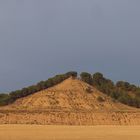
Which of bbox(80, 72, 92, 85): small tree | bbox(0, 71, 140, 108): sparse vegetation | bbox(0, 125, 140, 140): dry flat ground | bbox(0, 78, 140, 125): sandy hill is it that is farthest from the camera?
bbox(80, 72, 92, 85): small tree

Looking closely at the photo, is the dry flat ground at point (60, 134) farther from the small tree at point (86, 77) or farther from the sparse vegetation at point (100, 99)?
the small tree at point (86, 77)

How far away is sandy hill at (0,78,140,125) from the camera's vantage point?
6581 cm

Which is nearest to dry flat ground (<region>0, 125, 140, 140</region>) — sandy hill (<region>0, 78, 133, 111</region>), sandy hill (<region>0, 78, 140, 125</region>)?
sandy hill (<region>0, 78, 140, 125</region>)

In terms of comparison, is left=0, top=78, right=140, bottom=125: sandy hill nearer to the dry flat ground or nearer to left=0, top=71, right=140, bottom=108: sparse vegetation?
left=0, top=71, right=140, bottom=108: sparse vegetation

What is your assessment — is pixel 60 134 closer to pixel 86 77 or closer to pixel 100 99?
pixel 100 99

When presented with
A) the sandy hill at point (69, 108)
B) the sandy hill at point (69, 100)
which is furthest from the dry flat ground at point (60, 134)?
the sandy hill at point (69, 100)

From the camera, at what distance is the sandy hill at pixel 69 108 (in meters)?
65.8

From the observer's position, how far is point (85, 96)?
81.0 meters

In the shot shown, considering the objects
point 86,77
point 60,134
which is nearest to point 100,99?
point 86,77

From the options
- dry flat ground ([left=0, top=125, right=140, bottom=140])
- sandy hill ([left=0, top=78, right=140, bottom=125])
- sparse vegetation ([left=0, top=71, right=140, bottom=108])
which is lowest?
dry flat ground ([left=0, top=125, right=140, bottom=140])

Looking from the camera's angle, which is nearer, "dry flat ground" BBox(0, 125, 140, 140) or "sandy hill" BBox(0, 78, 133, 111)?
"dry flat ground" BBox(0, 125, 140, 140)

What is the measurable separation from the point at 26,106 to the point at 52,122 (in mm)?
13137

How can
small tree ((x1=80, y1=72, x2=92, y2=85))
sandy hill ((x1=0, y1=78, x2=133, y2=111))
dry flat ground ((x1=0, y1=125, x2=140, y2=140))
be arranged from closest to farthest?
dry flat ground ((x1=0, y1=125, x2=140, y2=140))
sandy hill ((x1=0, y1=78, x2=133, y2=111))
small tree ((x1=80, y1=72, x2=92, y2=85))

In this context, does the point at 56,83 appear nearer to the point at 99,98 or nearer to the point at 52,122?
the point at 99,98
